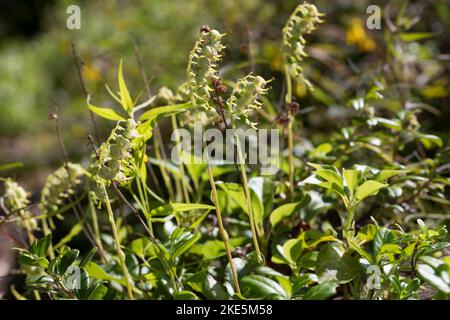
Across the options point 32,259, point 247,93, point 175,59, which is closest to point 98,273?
point 32,259

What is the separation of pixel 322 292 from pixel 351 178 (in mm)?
164

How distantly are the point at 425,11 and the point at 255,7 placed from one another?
0.70m

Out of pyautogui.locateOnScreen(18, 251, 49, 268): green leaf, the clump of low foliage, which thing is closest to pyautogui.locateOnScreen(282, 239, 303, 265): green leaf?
the clump of low foliage

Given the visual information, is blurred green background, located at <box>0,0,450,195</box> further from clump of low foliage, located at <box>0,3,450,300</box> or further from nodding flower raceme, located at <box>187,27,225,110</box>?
nodding flower raceme, located at <box>187,27,225,110</box>

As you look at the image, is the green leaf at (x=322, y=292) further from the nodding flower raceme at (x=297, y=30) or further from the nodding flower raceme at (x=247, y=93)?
the nodding flower raceme at (x=297, y=30)

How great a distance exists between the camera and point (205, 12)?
286 centimetres

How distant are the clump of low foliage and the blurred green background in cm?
34

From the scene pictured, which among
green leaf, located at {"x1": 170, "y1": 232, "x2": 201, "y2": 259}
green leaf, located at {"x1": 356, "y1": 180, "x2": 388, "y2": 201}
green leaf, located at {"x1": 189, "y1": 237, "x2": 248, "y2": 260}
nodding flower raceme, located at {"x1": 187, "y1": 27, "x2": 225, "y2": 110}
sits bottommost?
green leaf, located at {"x1": 189, "y1": 237, "x2": 248, "y2": 260}

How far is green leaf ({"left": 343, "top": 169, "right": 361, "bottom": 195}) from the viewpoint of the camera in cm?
86

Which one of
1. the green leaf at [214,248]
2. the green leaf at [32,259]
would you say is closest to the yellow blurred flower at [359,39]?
the green leaf at [214,248]

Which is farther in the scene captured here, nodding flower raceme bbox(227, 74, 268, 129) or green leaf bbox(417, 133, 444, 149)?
green leaf bbox(417, 133, 444, 149)

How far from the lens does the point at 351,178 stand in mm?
868

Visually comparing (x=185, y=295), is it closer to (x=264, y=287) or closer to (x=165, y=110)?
(x=264, y=287)
